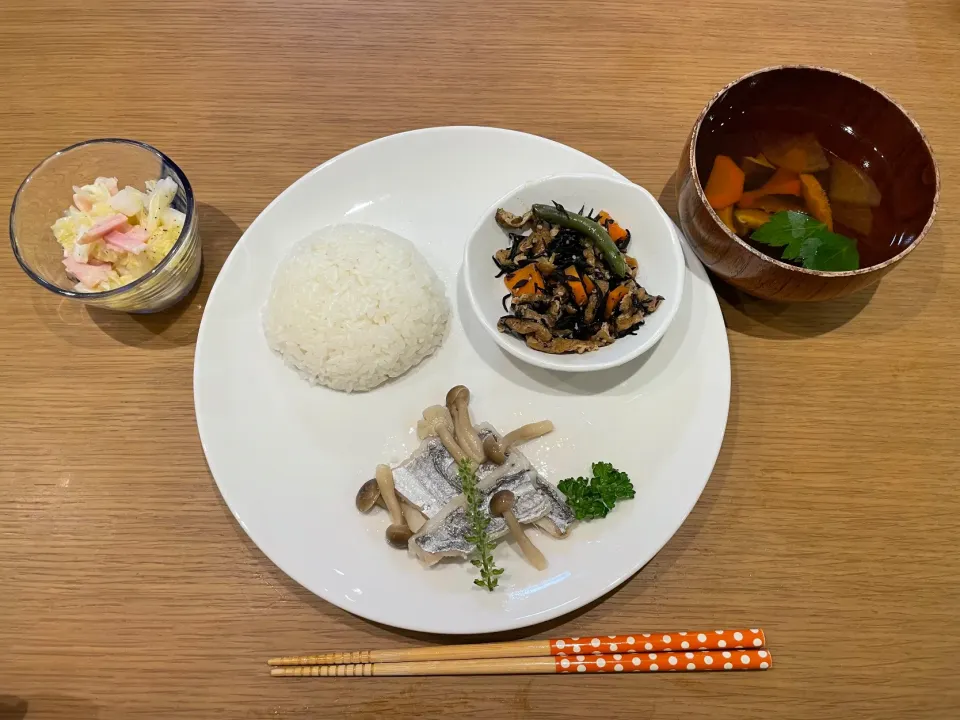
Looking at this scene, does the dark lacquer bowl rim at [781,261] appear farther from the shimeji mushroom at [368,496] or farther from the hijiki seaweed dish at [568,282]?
the shimeji mushroom at [368,496]

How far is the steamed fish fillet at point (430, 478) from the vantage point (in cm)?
195

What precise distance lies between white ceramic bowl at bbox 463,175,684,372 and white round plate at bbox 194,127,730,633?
0.13m

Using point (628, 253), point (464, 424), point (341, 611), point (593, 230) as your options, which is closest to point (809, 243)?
point (628, 253)

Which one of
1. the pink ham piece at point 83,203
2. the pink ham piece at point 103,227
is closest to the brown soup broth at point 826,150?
the pink ham piece at point 103,227

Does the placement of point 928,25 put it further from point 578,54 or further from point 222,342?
point 222,342

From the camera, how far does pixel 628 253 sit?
2.14 m

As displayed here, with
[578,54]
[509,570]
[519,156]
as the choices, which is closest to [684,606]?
[509,570]

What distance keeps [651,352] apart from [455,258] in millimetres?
746

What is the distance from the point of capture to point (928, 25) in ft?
8.77

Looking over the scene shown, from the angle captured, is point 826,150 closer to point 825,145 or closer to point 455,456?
point 825,145

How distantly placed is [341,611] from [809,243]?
1815 mm

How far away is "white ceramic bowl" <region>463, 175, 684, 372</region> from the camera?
194cm

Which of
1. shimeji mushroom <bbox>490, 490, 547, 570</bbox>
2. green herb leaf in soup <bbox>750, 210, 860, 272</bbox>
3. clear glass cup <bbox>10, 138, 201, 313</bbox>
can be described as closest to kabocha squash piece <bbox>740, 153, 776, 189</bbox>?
green herb leaf in soup <bbox>750, 210, 860, 272</bbox>

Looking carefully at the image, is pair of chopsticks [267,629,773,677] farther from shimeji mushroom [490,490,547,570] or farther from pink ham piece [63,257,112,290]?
pink ham piece [63,257,112,290]
